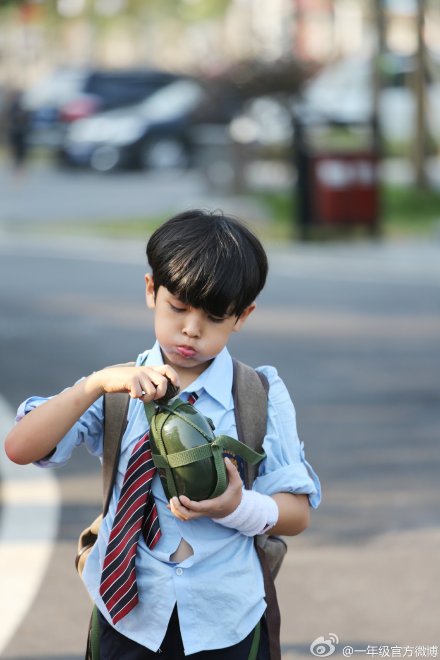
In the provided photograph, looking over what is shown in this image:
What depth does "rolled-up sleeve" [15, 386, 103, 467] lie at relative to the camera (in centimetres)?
299

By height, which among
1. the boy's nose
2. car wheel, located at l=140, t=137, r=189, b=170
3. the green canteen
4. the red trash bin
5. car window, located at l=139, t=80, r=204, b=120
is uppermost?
the boy's nose

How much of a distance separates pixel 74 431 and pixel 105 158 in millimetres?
25355

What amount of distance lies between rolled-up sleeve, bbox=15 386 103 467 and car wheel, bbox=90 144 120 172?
2513 cm

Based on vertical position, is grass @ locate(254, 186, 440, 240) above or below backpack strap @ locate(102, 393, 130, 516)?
below

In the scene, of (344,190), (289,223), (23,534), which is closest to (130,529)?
(23,534)

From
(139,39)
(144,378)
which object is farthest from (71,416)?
(139,39)

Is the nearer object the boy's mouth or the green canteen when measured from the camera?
the green canteen

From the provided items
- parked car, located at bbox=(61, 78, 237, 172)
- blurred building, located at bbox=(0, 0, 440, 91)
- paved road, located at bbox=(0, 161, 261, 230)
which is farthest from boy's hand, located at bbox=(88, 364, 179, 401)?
parked car, located at bbox=(61, 78, 237, 172)

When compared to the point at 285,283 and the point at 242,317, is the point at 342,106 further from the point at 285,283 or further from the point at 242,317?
the point at 242,317

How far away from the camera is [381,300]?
1306 cm

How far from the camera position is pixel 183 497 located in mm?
2807

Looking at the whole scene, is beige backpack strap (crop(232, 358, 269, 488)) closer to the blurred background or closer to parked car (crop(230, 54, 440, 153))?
the blurred background

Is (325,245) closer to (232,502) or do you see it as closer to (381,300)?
(381,300)

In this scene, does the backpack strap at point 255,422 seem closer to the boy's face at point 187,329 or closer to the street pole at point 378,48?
the boy's face at point 187,329
